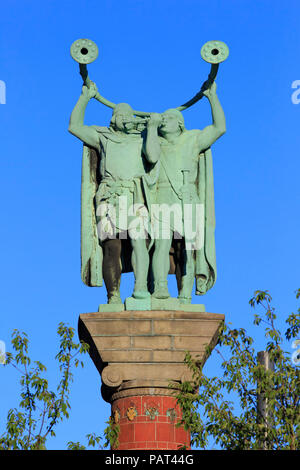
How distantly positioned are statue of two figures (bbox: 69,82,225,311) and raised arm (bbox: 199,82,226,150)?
0.9 inches

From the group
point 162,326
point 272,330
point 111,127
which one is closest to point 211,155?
point 111,127

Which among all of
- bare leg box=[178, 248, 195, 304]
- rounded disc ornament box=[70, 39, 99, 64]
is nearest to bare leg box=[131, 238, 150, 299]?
bare leg box=[178, 248, 195, 304]

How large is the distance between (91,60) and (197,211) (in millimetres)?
4165

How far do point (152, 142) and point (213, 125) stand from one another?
1.69 meters

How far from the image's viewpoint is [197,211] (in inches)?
1120

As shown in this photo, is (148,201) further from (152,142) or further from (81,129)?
(81,129)

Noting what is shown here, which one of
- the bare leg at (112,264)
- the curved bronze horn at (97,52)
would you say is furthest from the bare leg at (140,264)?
the curved bronze horn at (97,52)

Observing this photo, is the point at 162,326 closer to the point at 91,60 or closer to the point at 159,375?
the point at 159,375

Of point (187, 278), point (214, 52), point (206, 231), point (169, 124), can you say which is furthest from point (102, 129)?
point (187, 278)

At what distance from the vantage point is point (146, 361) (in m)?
26.6

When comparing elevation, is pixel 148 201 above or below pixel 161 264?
above

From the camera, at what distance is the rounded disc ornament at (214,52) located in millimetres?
28734

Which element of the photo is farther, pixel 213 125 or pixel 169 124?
pixel 213 125

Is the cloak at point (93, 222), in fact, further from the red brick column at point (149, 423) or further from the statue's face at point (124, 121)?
the red brick column at point (149, 423)
